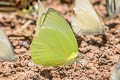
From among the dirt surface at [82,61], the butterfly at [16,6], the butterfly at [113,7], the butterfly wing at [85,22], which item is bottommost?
the dirt surface at [82,61]

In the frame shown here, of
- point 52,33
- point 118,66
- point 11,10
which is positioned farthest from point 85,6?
point 11,10

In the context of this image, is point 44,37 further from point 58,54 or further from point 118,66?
point 118,66

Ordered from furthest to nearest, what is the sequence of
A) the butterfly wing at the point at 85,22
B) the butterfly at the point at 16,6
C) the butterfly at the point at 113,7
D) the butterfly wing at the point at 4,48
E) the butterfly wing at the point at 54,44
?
the butterfly at the point at 16,6, the butterfly at the point at 113,7, the butterfly wing at the point at 85,22, the butterfly wing at the point at 4,48, the butterfly wing at the point at 54,44

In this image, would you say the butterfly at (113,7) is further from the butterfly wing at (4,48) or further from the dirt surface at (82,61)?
the butterfly wing at (4,48)

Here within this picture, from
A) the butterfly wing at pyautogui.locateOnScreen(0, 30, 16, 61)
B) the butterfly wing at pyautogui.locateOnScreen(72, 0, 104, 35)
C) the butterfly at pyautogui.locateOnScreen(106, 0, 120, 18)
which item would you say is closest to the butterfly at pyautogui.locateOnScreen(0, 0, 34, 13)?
the butterfly at pyautogui.locateOnScreen(106, 0, 120, 18)

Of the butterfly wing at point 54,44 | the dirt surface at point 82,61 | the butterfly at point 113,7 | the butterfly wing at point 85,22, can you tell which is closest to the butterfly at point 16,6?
the dirt surface at point 82,61

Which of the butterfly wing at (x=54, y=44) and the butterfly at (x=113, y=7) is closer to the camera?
the butterfly wing at (x=54, y=44)

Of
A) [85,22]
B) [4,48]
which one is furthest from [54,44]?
[85,22]

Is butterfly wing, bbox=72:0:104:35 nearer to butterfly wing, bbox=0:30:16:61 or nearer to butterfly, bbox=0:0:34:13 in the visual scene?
butterfly wing, bbox=0:30:16:61
